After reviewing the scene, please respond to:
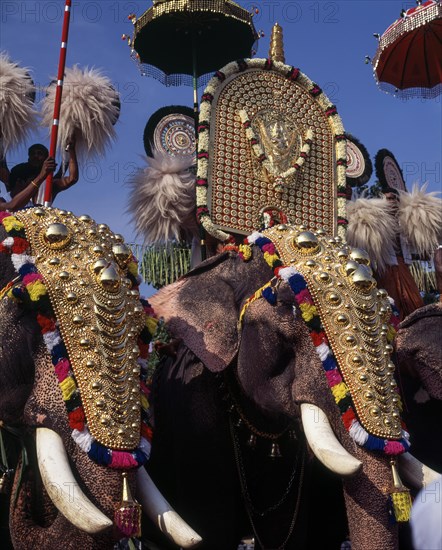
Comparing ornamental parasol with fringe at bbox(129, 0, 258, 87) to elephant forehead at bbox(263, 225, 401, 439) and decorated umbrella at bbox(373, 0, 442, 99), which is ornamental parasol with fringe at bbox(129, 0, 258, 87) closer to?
decorated umbrella at bbox(373, 0, 442, 99)

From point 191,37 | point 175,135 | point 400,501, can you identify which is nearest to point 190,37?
point 191,37

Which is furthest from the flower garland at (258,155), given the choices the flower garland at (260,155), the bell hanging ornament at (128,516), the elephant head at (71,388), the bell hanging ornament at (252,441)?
the bell hanging ornament at (128,516)

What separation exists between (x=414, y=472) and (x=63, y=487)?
147 centimetres

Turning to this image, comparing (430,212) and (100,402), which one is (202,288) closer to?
(100,402)

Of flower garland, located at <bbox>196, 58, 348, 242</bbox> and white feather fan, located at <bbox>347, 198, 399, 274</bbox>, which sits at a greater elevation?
flower garland, located at <bbox>196, 58, 348, 242</bbox>

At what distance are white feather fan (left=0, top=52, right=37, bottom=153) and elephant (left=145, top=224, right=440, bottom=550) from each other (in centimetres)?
129

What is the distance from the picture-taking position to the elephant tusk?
260 cm

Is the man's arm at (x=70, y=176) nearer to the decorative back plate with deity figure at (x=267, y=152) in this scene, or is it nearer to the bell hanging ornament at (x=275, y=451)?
the decorative back plate with deity figure at (x=267, y=152)

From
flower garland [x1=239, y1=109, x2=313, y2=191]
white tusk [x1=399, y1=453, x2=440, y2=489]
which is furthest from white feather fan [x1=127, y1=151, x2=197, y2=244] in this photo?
white tusk [x1=399, y1=453, x2=440, y2=489]

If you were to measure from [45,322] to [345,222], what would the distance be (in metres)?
3.13

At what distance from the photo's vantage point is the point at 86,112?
4789 millimetres

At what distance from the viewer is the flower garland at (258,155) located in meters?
5.25

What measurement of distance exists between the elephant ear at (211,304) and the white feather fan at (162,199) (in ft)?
3.65

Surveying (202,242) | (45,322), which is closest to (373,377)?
(45,322)
